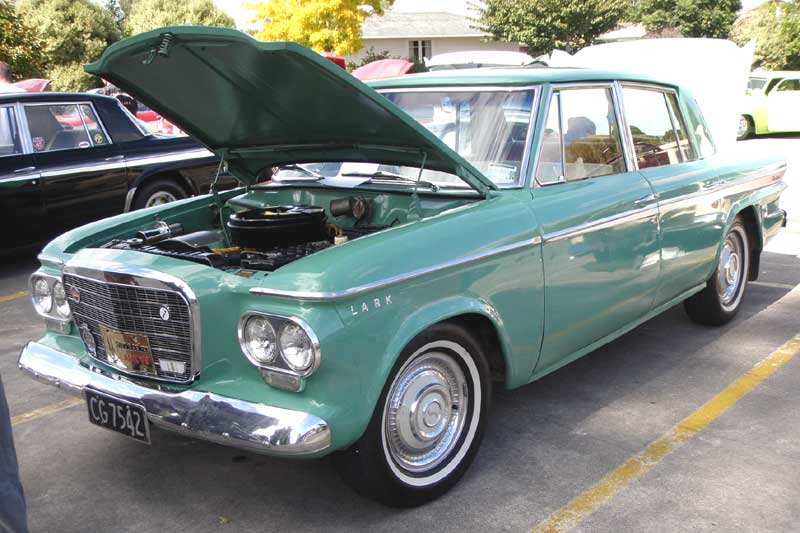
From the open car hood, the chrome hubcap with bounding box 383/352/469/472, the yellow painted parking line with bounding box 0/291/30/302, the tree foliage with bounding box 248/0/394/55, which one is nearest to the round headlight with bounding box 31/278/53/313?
the open car hood

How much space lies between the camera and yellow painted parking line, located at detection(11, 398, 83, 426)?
402 centimetres

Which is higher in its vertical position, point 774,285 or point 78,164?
point 78,164

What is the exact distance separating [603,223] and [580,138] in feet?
1.63

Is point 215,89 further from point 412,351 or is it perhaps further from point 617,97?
point 617,97

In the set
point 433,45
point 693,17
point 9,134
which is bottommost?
point 9,134

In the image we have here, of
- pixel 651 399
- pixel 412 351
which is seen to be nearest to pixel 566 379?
pixel 651 399

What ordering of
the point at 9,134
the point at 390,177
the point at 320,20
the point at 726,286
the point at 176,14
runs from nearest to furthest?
1. the point at 390,177
2. the point at 726,286
3. the point at 9,134
4. the point at 320,20
5. the point at 176,14

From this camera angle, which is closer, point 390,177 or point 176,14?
point 390,177

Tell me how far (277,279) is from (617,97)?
2.46 m

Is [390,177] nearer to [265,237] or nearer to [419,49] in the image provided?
[265,237]

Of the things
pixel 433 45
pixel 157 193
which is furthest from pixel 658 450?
pixel 433 45

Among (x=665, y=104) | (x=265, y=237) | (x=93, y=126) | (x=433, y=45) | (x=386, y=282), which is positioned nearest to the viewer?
(x=386, y=282)

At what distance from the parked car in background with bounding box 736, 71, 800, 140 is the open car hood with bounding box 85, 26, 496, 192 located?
1723cm

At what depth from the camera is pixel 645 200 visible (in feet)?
13.5
